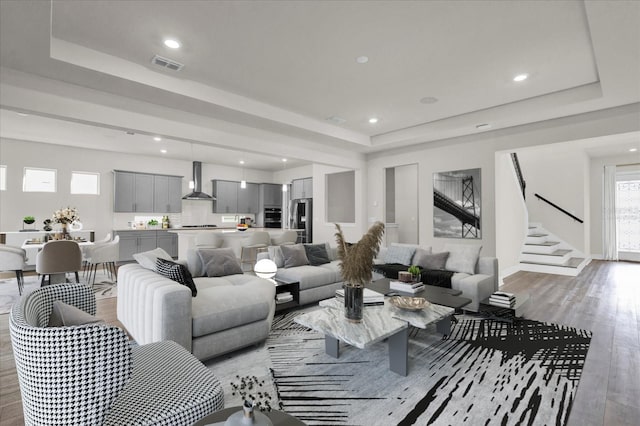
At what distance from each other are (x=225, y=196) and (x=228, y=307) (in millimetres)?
7532

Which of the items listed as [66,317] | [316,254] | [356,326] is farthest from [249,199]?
→ [66,317]

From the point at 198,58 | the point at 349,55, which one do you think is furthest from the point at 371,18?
the point at 198,58

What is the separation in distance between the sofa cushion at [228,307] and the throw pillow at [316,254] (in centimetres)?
171

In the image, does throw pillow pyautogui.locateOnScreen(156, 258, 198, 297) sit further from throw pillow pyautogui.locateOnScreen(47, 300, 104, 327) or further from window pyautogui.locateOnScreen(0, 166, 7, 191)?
window pyautogui.locateOnScreen(0, 166, 7, 191)

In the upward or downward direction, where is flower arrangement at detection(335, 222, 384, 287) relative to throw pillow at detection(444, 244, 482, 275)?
upward

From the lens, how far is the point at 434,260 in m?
4.64

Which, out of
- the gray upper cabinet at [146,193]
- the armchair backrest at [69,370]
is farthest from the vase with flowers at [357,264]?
the gray upper cabinet at [146,193]

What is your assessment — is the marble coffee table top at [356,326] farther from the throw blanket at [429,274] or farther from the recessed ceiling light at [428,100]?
the recessed ceiling light at [428,100]

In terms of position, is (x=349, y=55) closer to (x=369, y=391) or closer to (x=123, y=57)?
(x=123, y=57)

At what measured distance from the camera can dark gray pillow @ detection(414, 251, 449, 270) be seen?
15.1ft

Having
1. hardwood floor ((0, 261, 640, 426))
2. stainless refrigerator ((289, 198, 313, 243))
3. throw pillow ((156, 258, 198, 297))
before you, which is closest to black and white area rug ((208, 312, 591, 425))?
hardwood floor ((0, 261, 640, 426))

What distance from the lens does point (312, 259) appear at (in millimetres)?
4910

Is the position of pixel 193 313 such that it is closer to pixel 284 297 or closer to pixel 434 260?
pixel 284 297

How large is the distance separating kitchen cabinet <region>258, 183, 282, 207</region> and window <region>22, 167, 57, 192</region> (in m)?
5.37
